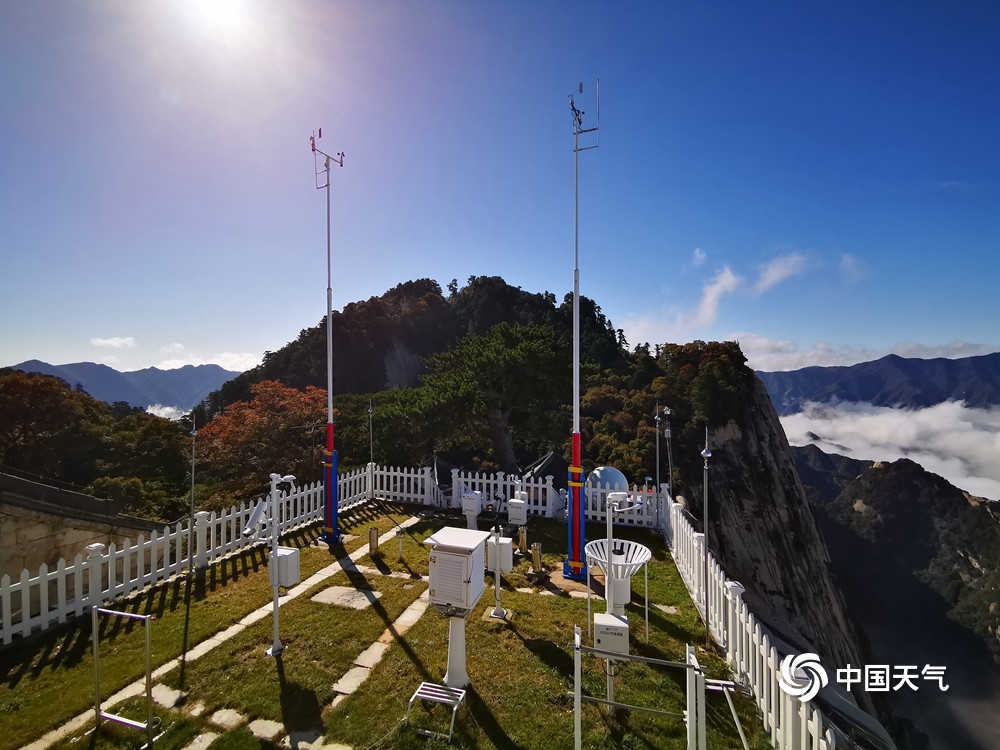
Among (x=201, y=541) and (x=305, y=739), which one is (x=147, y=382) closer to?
(x=201, y=541)

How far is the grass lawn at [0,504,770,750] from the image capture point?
4.57 meters

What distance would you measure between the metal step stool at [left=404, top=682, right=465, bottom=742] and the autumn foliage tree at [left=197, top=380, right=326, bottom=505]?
1818 cm

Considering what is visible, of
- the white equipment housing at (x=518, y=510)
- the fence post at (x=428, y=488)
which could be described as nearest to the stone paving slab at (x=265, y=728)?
the white equipment housing at (x=518, y=510)

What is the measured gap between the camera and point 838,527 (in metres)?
58.6

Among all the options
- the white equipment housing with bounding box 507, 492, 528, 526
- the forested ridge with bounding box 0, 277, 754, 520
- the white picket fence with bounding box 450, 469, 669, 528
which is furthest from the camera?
the forested ridge with bounding box 0, 277, 754, 520

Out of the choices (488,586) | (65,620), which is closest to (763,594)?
(488,586)

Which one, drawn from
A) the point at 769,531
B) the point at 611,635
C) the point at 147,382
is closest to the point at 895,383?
the point at 769,531

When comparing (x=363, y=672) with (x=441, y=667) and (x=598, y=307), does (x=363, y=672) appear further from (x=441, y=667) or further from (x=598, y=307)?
(x=598, y=307)

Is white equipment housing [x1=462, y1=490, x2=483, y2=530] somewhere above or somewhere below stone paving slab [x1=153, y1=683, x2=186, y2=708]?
above

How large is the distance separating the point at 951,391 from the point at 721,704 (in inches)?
5298

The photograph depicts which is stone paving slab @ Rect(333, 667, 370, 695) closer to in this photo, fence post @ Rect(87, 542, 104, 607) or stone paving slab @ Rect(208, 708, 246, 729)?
stone paving slab @ Rect(208, 708, 246, 729)

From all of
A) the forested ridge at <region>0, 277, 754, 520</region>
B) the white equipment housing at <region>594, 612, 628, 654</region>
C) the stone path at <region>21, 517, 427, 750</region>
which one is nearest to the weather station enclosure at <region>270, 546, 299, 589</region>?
the stone path at <region>21, 517, 427, 750</region>

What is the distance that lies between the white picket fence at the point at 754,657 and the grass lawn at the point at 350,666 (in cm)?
24

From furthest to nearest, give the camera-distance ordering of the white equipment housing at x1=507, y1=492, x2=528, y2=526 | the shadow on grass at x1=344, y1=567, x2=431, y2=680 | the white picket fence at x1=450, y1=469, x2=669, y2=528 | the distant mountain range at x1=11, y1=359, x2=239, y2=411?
the distant mountain range at x1=11, y1=359, x2=239, y2=411, the white picket fence at x1=450, y1=469, x2=669, y2=528, the white equipment housing at x1=507, y1=492, x2=528, y2=526, the shadow on grass at x1=344, y1=567, x2=431, y2=680
